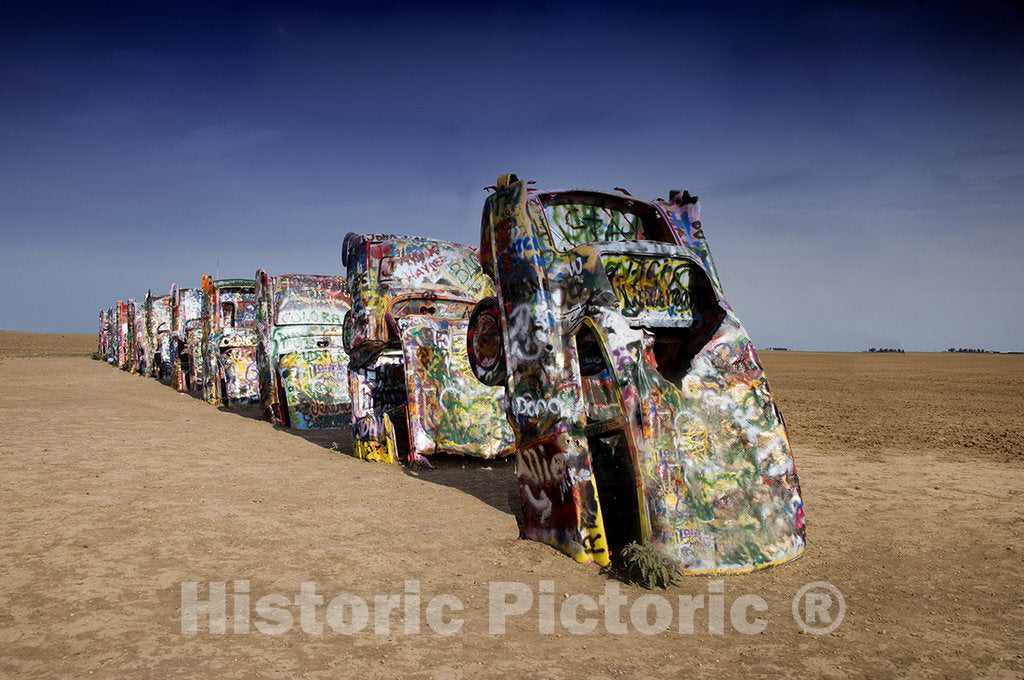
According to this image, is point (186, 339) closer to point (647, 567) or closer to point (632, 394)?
point (632, 394)

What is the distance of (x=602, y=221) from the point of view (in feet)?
21.4

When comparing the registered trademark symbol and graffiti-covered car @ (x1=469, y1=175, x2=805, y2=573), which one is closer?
the registered trademark symbol

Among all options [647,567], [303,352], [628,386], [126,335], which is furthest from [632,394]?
[126,335]

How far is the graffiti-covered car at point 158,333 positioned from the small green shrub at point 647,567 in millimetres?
24707

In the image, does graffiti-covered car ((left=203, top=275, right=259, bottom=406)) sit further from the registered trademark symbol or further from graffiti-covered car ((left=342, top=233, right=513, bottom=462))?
A: the registered trademark symbol

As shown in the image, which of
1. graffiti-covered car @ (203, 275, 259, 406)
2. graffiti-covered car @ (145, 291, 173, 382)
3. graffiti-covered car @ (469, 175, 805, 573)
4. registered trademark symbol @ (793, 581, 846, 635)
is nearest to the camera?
registered trademark symbol @ (793, 581, 846, 635)

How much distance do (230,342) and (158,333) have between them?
478 inches

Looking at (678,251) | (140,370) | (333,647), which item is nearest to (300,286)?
(678,251)

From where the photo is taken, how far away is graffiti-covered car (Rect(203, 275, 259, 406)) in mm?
16406

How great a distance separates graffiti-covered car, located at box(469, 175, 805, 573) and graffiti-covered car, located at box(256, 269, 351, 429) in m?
7.20

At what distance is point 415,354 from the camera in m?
8.90

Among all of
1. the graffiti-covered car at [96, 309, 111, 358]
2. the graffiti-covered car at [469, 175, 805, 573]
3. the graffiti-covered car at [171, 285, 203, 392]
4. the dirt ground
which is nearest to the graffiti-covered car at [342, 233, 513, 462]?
the dirt ground

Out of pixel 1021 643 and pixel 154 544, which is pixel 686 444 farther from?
pixel 154 544

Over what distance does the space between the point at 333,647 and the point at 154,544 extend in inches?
96.0
